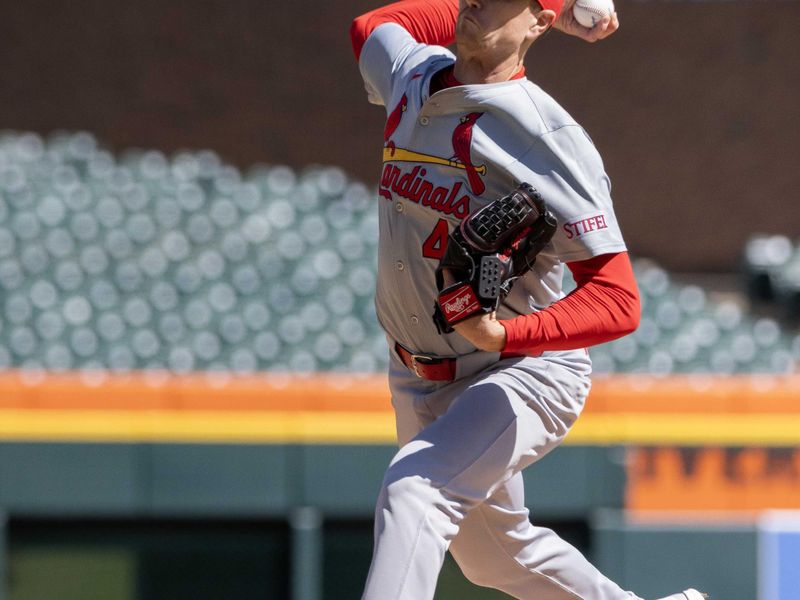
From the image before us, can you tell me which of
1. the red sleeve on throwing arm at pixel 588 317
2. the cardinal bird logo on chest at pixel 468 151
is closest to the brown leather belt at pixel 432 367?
the red sleeve on throwing arm at pixel 588 317

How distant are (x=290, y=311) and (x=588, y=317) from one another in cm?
445

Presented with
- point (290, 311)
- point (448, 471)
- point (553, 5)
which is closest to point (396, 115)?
point (553, 5)

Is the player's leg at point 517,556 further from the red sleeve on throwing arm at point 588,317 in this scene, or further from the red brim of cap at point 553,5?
the red brim of cap at point 553,5

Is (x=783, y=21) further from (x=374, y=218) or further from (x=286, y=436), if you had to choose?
(x=286, y=436)

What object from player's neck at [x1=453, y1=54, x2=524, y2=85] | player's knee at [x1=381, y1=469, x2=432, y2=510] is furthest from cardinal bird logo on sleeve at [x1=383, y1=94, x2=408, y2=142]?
player's knee at [x1=381, y1=469, x2=432, y2=510]

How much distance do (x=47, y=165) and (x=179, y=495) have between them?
398 cm

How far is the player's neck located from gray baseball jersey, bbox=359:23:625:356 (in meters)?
0.03

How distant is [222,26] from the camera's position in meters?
10.2

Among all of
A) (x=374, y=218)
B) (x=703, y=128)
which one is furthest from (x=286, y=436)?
(x=703, y=128)

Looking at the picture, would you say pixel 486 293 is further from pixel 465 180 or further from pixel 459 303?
pixel 465 180

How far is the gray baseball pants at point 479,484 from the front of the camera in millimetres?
1857

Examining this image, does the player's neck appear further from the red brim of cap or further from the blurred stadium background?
the blurred stadium background

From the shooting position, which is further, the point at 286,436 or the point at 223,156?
the point at 223,156

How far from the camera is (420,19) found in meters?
2.33
